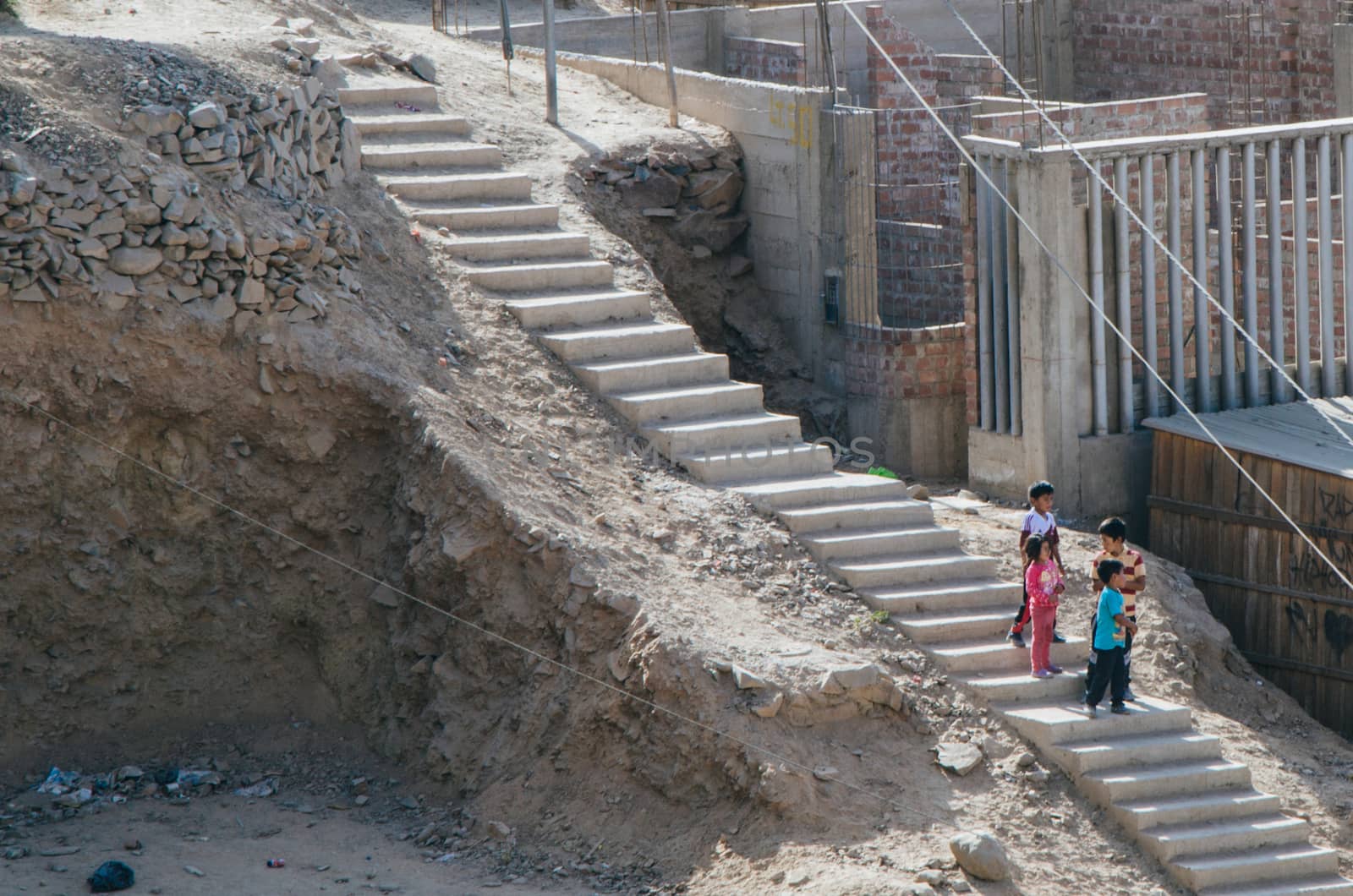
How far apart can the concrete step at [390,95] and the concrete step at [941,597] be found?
6.55 meters

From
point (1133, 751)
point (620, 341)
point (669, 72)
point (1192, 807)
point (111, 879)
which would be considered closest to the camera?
point (111, 879)

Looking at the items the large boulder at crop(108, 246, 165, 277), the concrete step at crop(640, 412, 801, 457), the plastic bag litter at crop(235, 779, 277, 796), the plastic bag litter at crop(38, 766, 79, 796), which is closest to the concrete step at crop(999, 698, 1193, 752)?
the concrete step at crop(640, 412, 801, 457)

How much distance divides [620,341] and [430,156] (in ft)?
8.78

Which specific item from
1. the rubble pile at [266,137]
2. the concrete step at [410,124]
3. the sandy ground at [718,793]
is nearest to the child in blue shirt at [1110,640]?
the sandy ground at [718,793]

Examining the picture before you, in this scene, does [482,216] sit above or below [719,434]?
above

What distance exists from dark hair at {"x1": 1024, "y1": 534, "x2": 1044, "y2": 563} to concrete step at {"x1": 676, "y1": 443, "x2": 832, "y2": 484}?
8.22 feet

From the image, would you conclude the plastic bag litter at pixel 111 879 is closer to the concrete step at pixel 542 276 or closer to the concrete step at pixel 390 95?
the concrete step at pixel 542 276

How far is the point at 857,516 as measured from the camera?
14430 millimetres

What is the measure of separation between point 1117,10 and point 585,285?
1052cm

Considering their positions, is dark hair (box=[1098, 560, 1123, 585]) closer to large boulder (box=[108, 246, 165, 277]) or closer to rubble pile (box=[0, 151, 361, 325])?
rubble pile (box=[0, 151, 361, 325])

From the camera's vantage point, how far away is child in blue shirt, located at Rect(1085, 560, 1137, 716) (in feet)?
41.3

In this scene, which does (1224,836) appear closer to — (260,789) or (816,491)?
(816,491)

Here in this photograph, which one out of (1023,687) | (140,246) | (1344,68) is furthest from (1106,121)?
(140,246)

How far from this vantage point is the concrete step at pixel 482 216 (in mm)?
15969
